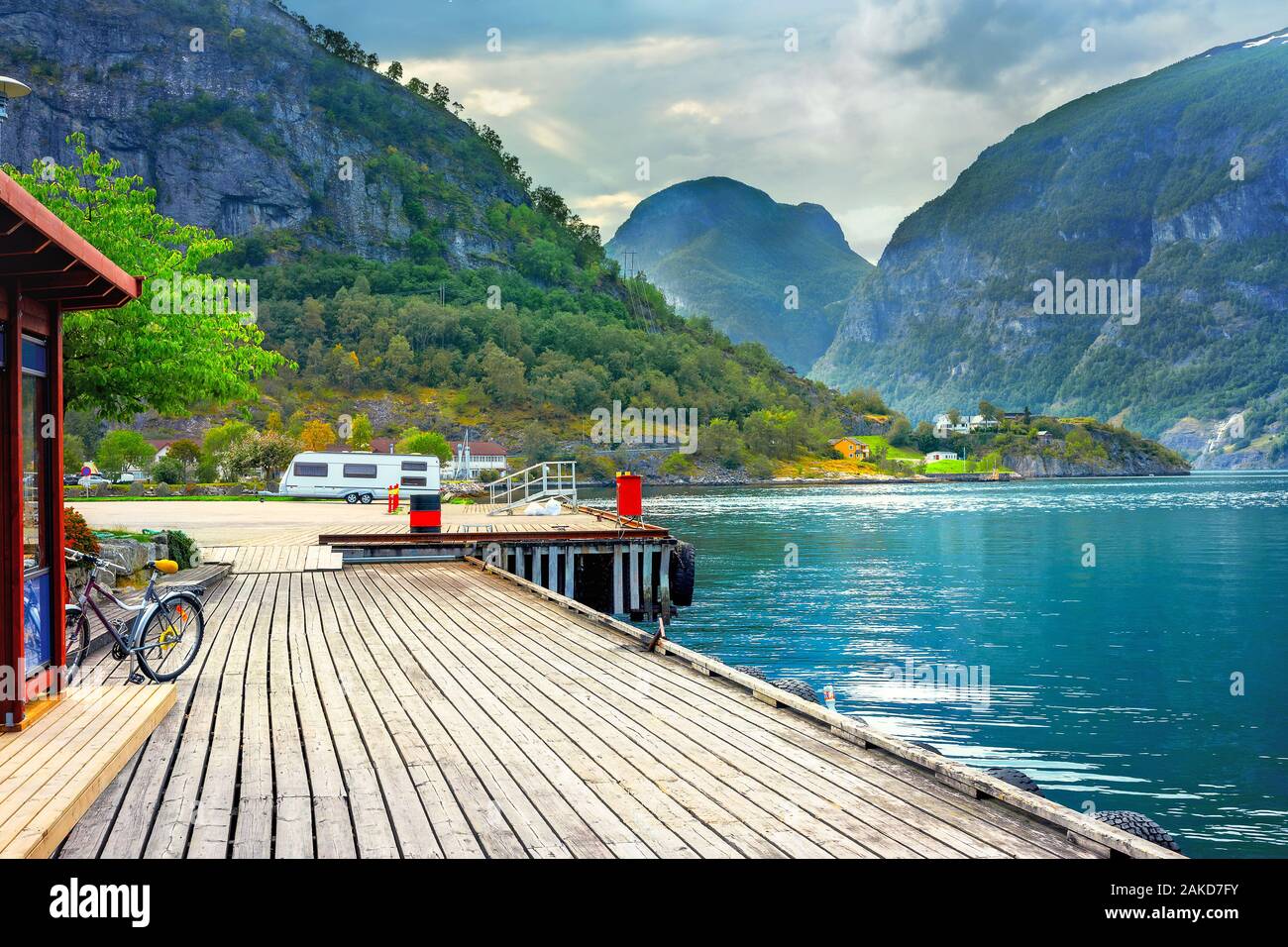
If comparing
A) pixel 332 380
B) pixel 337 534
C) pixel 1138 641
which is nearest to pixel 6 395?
pixel 337 534

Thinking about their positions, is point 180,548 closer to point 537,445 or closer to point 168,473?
point 168,473

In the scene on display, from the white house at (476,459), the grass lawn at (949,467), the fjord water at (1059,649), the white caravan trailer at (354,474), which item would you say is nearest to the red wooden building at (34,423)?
the fjord water at (1059,649)

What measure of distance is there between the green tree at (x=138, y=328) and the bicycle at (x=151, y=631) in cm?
1064

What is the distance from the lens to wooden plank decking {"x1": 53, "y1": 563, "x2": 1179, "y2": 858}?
503 cm

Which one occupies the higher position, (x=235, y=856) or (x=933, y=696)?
(x=235, y=856)

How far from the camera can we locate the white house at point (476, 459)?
112 metres

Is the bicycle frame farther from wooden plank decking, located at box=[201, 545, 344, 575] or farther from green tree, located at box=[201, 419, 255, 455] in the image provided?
green tree, located at box=[201, 419, 255, 455]

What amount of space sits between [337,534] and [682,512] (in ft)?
172

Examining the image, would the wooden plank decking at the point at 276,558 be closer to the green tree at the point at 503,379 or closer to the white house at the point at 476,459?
the white house at the point at 476,459

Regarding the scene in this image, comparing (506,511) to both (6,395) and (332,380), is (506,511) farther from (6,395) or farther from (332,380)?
(332,380)

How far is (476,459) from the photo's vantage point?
12706 centimetres

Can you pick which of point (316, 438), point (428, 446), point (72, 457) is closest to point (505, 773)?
point (72, 457)
